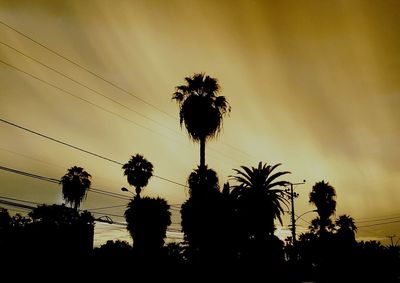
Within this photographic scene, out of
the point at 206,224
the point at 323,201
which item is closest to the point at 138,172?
the point at 206,224

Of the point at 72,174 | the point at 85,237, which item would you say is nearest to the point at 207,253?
the point at 85,237

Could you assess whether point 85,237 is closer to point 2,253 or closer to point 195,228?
point 2,253

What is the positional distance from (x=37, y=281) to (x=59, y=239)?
4.17m

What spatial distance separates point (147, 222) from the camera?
4338 centimetres

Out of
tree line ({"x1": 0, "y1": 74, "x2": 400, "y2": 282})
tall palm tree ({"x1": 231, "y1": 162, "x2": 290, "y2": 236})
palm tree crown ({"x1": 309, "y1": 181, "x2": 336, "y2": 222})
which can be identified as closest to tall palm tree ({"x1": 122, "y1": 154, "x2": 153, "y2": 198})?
tree line ({"x1": 0, "y1": 74, "x2": 400, "y2": 282})

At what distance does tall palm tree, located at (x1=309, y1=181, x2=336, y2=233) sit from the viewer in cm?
6825

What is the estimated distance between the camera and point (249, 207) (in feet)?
124

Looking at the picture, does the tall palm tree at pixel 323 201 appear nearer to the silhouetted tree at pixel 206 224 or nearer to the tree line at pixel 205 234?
the tree line at pixel 205 234

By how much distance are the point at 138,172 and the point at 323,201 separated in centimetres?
3882

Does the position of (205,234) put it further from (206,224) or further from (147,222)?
(147,222)

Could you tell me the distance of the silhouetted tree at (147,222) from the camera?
140 feet

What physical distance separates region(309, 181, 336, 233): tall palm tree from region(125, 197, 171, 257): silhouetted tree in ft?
119

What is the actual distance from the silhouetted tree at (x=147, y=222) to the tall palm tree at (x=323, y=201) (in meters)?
36.4

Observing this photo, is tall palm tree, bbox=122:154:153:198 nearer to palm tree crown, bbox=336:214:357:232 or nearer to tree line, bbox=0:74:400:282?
tree line, bbox=0:74:400:282
